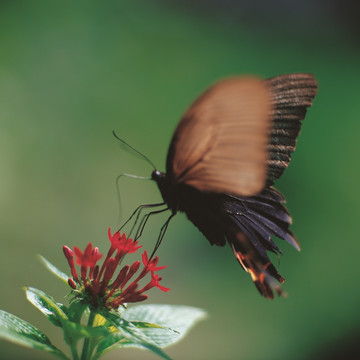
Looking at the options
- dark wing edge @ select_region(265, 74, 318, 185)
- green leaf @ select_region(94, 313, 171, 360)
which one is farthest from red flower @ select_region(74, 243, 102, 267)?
dark wing edge @ select_region(265, 74, 318, 185)

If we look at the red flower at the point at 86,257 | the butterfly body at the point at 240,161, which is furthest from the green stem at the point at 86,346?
the butterfly body at the point at 240,161

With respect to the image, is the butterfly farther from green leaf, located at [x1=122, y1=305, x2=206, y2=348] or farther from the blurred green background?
the blurred green background

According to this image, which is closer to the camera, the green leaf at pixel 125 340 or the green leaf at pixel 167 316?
the green leaf at pixel 125 340

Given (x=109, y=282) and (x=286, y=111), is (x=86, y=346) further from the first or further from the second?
(x=286, y=111)

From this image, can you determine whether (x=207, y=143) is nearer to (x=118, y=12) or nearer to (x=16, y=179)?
(x=16, y=179)

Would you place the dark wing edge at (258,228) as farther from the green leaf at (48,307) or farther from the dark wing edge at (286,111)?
the green leaf at (48,307)
